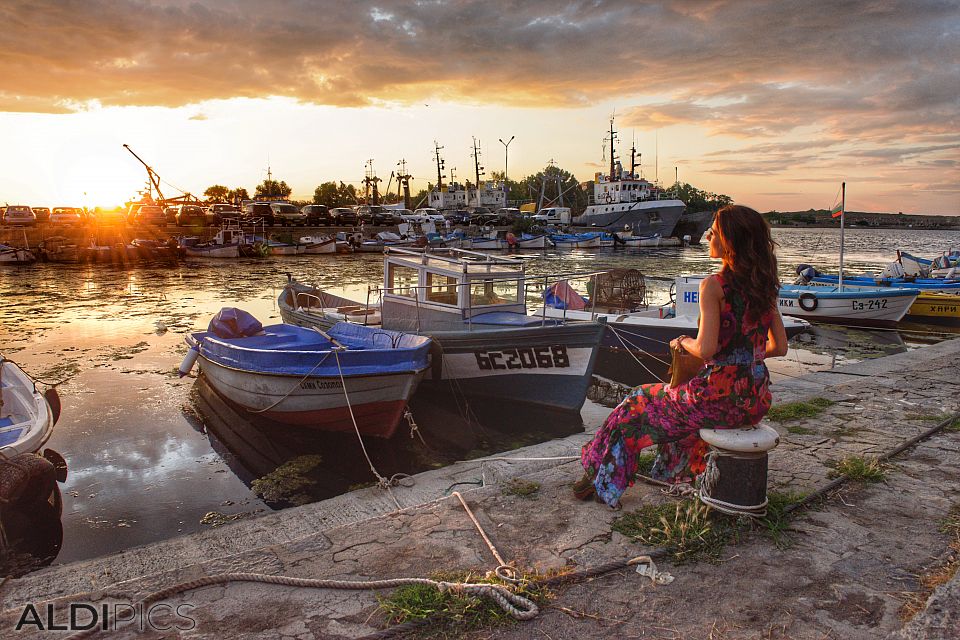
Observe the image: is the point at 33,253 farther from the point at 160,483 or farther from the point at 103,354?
the point at 160,483

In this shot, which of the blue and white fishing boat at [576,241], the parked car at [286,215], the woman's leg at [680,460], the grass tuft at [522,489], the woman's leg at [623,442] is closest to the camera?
the woman's leg at [623,442]

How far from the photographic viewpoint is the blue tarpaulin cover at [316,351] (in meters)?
8.83

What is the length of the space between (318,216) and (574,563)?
237ft

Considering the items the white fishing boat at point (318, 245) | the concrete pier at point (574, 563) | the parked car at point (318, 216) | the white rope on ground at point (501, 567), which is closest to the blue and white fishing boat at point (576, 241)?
the white fishing boat at point (318, 245)

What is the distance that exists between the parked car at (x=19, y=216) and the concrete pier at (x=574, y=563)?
198ft

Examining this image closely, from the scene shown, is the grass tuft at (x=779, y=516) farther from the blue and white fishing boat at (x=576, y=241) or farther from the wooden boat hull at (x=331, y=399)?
the blue and white fishing boat at (x=576, y=241)

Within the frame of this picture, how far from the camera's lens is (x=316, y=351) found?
30.6ft

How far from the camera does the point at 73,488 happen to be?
771cm

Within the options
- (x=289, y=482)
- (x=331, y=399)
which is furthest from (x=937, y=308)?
(x=289, y=482)

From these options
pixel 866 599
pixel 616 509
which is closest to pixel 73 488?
pixel 616 509

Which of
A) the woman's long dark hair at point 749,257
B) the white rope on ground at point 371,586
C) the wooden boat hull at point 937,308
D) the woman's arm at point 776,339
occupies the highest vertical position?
the woman's long dark hair at point 749,257

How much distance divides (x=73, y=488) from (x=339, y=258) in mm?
42639

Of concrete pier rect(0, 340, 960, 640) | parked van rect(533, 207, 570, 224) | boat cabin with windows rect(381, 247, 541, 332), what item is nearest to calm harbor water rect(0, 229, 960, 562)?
boat cabin with windows rect(381, 247, 541, 332)

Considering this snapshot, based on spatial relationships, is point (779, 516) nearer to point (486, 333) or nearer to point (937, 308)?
point (486, 333)
